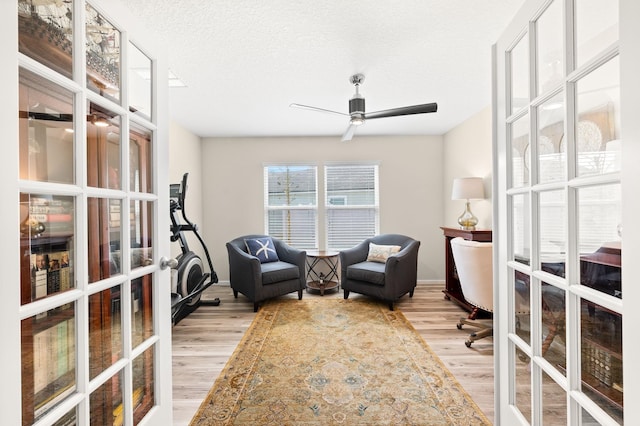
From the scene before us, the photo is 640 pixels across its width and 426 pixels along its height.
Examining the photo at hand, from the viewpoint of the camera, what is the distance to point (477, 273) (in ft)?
8.47

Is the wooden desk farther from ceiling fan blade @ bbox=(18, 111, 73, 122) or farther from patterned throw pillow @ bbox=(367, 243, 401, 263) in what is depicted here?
ceiling fan blade @ bbox=(18, 111, 73, 122)

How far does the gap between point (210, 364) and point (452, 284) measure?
312 cm

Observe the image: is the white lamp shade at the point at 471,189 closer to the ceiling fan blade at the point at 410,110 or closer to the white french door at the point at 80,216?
the ceiling fan blade at the point at 410,110

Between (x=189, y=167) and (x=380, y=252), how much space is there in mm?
3155

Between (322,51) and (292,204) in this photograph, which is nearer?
(322,51)

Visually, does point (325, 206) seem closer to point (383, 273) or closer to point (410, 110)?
point (383, 273)

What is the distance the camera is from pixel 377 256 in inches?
167

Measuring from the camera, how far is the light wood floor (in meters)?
2.02

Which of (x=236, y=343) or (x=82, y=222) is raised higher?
(x=82, y=222)

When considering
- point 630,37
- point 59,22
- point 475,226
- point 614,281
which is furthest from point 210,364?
point 475,226

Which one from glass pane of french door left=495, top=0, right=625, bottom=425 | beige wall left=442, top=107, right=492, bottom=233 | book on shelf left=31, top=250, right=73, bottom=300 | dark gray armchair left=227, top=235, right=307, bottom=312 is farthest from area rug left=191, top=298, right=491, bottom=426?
beige wall left=442, top=107, right=492, bottom=233

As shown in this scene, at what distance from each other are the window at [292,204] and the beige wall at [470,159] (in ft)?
7.20

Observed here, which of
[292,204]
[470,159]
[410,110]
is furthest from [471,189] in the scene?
[292,204]

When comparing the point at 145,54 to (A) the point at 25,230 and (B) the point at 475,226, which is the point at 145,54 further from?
(B) the point at 475,226
